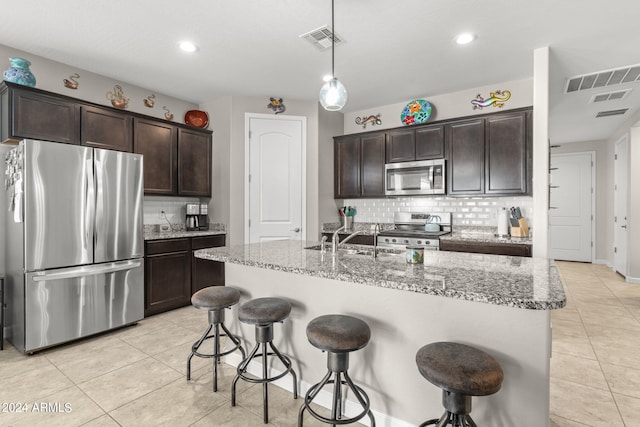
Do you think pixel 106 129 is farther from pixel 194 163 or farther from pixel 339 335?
pixel 339 335

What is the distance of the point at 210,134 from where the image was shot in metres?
4.48

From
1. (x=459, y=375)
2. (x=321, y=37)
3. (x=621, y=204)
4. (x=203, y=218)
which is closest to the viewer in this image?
(x=459, y=375)

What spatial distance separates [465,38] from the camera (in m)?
2.80

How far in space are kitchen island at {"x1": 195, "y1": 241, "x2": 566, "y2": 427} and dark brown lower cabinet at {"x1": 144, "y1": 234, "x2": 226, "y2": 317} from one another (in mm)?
1629

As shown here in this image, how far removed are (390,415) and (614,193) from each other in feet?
23.0

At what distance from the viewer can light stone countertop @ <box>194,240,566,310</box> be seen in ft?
4.01

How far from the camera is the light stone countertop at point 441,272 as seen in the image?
1223 mm

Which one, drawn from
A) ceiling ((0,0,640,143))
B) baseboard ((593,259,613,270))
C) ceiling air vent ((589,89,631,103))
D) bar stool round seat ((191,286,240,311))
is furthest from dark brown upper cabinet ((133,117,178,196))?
baseboard ((593,259,613,270))

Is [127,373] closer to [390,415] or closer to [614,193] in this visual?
[390,415]

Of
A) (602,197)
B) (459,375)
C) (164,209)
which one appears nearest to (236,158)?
(164,209)

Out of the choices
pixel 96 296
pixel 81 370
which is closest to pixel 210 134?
pixel 96 296

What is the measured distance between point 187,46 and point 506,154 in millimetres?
3553

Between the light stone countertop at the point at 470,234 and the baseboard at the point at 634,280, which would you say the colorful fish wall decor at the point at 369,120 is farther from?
the baseboard at the point at 634,280

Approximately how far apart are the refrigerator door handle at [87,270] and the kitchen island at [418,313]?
145 centimetres
